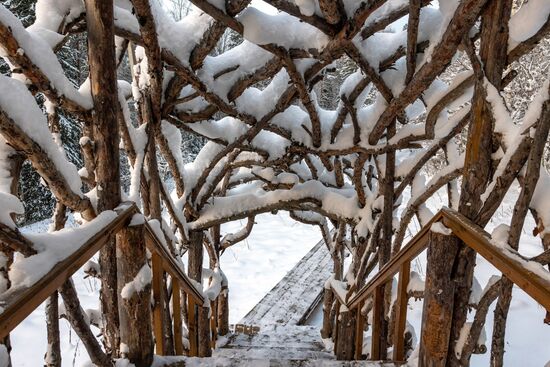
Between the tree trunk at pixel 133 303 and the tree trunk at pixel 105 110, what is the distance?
4 cm

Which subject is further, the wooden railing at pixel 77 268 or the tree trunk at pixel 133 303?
the tree trunk at pixel 133 303

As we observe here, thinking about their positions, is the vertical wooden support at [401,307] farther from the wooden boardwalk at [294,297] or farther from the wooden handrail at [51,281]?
the wooden boardwalk at [294,297]

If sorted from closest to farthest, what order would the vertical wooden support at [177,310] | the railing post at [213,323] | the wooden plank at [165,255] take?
the wooden plank at [165,255], the vertical wooden support at [177,310], the railing post at [213,323]

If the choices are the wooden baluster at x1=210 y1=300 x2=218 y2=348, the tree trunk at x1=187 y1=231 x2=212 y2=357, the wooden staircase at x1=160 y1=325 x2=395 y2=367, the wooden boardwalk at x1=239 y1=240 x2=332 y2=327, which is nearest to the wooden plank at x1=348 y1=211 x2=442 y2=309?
the wooden staircase at x1=160 y1=325 x2=395 y2=367

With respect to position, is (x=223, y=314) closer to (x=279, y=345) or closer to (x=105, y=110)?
(x=279, y=345)

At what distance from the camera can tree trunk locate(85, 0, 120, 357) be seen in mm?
1652

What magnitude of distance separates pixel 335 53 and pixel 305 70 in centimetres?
57

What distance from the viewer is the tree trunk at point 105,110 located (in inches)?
65.1

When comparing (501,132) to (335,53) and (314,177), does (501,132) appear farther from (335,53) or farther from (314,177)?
(314,177)

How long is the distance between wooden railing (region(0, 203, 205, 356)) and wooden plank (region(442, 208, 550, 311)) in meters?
1.27

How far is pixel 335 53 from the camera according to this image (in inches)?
109

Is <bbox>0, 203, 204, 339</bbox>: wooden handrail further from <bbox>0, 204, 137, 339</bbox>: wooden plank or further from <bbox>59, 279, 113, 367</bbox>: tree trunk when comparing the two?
<bbox>59, 279, 113, 367</bbox>: tree trunk

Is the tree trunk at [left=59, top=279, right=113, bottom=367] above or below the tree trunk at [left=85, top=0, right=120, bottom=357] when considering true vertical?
below

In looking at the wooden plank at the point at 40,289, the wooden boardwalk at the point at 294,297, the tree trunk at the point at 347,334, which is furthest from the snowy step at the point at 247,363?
the wooden boardwalk at the point at 294,297
